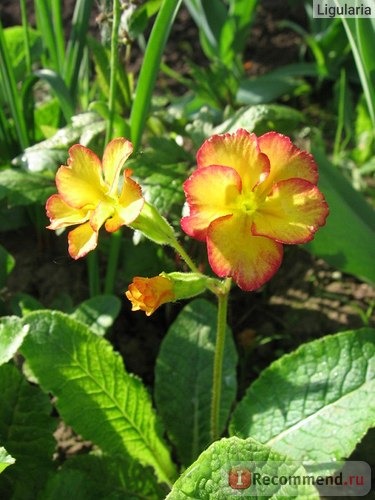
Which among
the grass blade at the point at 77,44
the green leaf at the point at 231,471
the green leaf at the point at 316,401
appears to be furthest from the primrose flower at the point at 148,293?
the grass blade at the point at 77,44

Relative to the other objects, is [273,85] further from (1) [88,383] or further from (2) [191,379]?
(1) [88,383]

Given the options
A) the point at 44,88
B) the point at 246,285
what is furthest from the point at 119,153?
the point at 44,88

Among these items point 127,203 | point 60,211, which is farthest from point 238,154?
point 60,211

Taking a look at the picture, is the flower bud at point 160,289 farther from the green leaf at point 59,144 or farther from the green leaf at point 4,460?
the green leaf at point 59,144

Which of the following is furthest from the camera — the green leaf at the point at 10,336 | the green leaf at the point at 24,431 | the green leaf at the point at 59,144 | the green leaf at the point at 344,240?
the green leaf at the point at 344,240

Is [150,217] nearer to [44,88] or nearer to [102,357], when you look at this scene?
[102,357]

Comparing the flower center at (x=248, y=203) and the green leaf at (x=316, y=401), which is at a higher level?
the flower center at (x=248, y=203)

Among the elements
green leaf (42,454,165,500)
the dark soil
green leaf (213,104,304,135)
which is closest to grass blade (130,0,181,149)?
green leaf (213,104,304,135)
